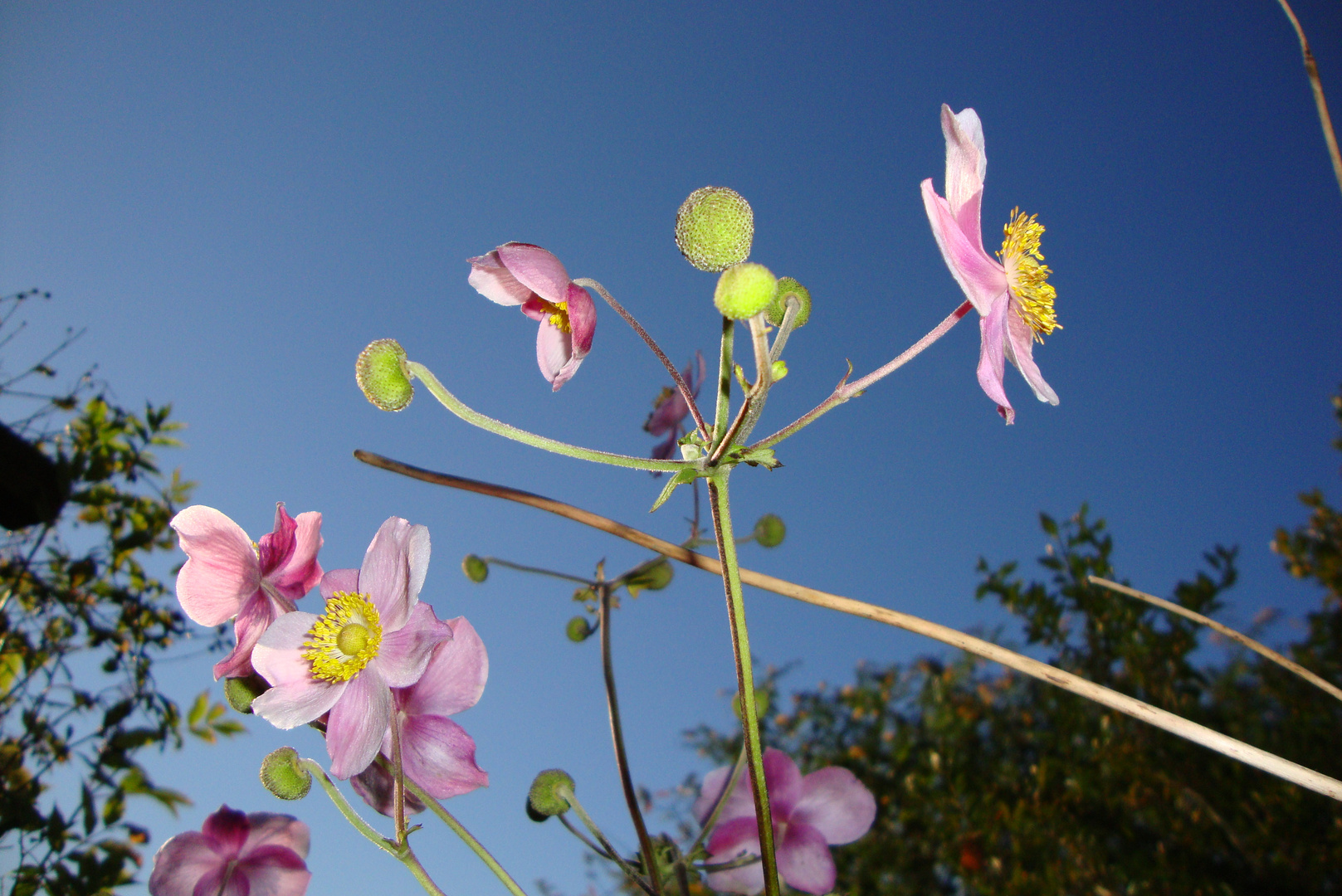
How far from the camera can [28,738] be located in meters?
1.42

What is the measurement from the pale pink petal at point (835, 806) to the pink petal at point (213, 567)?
54 centimetres

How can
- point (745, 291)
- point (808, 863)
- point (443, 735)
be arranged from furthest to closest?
point (808, 863) < point (443, 735) < point (745, 291)

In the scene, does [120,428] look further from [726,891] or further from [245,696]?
[726,891]

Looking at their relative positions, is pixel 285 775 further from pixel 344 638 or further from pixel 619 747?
pixel 619 747

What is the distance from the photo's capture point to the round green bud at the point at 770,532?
862 mm

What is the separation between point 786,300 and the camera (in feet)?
1.64

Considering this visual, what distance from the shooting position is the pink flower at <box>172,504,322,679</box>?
1.79 ft

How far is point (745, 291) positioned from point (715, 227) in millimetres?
83

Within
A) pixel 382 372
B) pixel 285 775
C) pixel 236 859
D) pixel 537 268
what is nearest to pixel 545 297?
pixel 537 268

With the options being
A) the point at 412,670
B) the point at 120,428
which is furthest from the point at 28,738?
the point at 412,670

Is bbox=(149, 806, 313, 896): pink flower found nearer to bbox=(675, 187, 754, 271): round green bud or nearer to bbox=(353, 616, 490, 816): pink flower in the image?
bbox=(353, 616, 490, 816): pink flower

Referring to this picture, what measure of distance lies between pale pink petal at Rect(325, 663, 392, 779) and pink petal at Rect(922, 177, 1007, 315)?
1.59 feet

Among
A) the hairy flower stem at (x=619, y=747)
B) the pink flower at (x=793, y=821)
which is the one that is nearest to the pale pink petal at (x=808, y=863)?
the pink flower at (x=793, y=821)

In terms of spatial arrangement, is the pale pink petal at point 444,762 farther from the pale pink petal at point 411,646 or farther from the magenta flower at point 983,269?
the magenta flower at point 983,269
